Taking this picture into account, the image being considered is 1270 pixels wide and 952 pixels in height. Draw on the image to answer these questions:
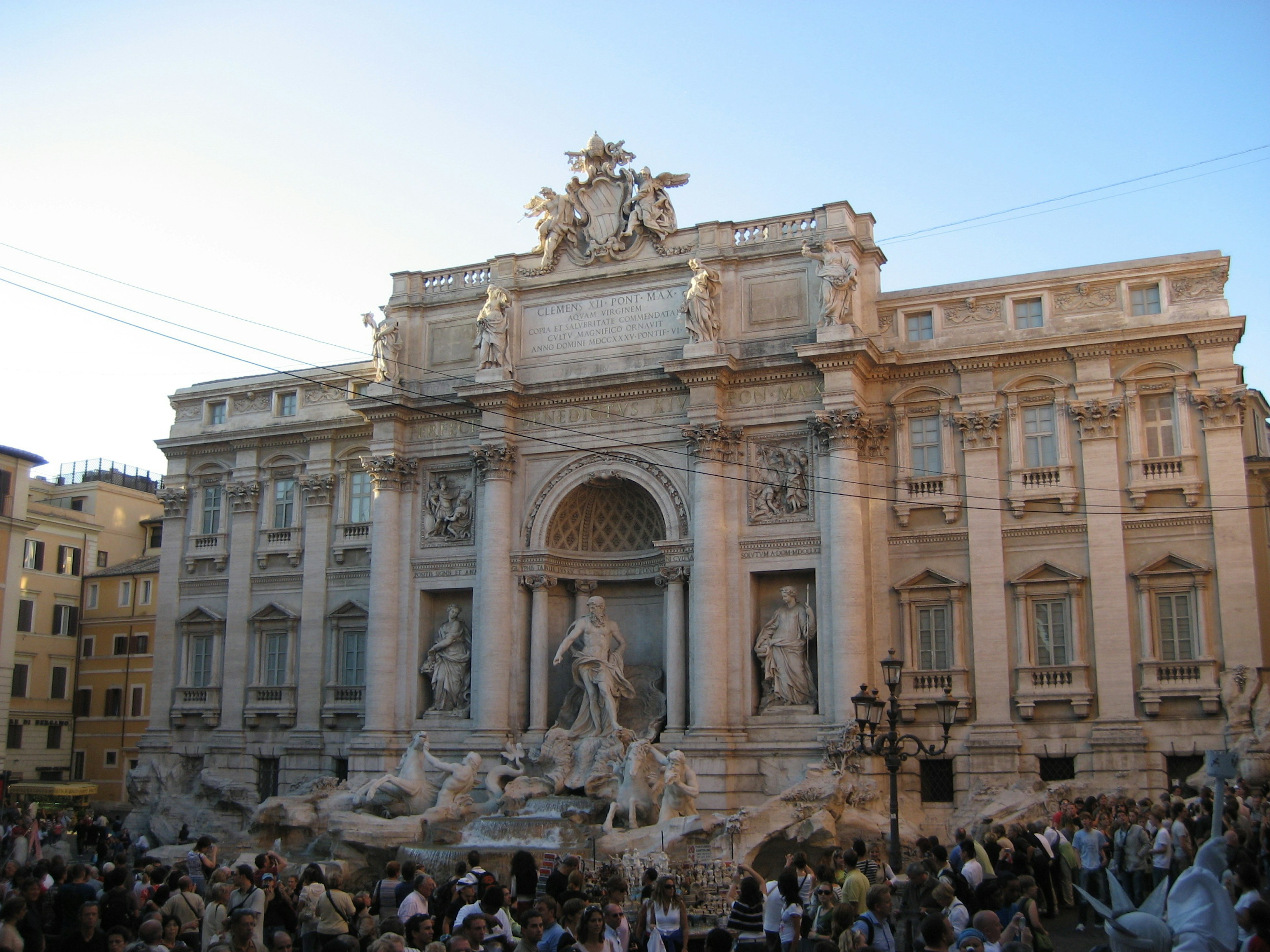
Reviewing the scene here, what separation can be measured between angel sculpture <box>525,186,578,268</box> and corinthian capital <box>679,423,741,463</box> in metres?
6.42

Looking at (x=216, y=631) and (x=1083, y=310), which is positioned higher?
(x=1083, y=310)

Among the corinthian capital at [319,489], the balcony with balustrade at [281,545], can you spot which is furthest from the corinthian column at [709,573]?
the balcony with balustrade at [281,545]

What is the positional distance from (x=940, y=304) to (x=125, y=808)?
1088 inches

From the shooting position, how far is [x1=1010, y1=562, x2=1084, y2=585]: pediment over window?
28250 mm

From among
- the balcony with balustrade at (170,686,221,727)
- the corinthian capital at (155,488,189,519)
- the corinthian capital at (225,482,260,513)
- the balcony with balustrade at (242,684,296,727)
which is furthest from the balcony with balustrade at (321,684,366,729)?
the corinthian capital at (155,488,189,519)

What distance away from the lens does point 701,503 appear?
3005 centimetres

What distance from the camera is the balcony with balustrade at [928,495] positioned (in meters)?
29.3

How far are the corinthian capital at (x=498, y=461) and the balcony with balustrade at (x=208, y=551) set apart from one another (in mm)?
9710

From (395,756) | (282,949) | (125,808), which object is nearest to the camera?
(282,949)

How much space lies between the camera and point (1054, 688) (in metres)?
27.9

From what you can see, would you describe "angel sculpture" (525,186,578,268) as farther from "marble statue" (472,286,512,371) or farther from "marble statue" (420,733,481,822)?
"marble statue" (420,733,481,822)

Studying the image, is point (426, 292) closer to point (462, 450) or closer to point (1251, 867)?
point (462, 450)

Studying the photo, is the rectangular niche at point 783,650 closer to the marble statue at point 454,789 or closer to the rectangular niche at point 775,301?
the rectangular niche at point 775,301

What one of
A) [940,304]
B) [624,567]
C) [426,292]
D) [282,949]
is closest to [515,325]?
[426,292]
